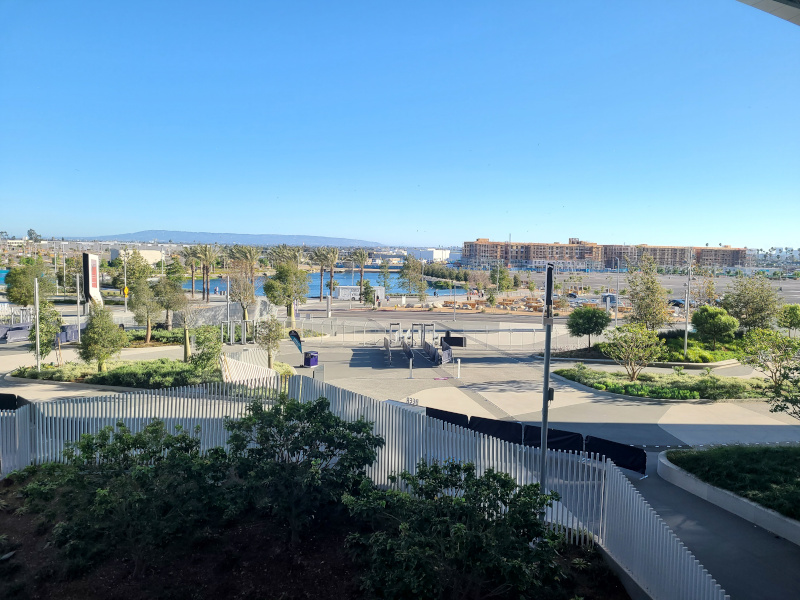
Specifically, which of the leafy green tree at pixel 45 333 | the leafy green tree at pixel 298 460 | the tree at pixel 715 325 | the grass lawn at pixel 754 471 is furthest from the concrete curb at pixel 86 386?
the tree at pixel 715 325

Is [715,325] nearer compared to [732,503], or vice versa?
[732,503]

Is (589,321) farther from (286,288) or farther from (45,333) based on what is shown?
(45,333)

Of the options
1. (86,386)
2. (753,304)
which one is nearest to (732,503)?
(86,386)

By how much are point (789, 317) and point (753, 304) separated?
76.0 inches

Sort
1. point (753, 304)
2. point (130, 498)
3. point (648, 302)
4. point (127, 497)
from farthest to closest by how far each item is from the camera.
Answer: point (753, 304), point (648, 302), point (127, 497), point (130, 498)

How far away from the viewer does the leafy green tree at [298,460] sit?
833 cm

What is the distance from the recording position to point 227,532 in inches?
350

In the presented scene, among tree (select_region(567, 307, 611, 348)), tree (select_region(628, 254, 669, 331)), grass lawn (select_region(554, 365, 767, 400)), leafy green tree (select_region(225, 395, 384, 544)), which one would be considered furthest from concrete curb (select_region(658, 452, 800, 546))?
tree (select_region(628, 254, 669, 331))

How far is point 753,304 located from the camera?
32.7 metres

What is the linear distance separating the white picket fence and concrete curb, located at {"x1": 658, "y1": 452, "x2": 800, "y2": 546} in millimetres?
2717

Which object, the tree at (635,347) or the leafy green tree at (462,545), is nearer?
the leafy green tree at (462,545)

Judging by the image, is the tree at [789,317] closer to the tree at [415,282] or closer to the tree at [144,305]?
the tree at [144,305]

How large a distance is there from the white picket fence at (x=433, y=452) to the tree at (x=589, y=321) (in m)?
19.8

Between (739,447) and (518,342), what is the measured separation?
22.6 m
